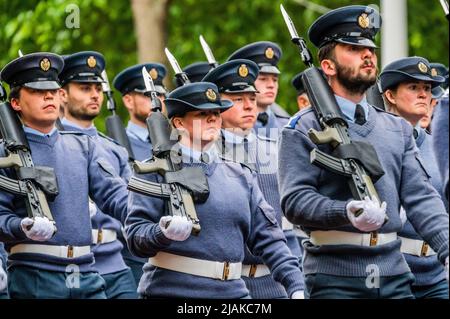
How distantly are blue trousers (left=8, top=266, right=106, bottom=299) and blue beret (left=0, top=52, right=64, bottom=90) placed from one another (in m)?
1.13

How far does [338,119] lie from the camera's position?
884cm

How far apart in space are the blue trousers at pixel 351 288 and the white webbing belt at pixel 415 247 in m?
1.24

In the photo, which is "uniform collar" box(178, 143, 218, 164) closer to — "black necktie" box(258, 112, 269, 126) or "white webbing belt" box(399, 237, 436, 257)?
"white webbing belt" box(399, 237, 436, 257)

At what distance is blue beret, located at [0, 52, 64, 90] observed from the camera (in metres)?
9.98

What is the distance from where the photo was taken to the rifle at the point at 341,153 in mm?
8609

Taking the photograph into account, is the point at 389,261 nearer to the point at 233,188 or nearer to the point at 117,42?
the point at 233,188

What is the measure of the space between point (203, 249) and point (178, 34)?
1261 cm

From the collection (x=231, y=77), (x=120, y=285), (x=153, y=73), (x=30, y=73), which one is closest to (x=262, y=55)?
(x=153, y=73)

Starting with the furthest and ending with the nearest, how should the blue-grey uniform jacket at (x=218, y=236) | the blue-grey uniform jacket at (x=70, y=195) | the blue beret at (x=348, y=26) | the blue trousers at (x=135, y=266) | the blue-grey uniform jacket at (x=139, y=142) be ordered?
the blue-grey uniform jacket at (x=139, y=142), the blue trousers at (x=135, y=266), the blue-grey uniform jacket at (x=70, y=195), the blue beret at (x=348, y=26), the blue-grey uniform jacket at (x=218, y=236)

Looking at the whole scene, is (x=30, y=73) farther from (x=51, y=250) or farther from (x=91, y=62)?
(x=91, y=62)

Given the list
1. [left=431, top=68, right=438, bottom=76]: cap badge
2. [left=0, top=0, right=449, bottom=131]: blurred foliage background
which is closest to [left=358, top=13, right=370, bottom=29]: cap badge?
[left=431, top=68, right=438, bottom=76]: cap badge

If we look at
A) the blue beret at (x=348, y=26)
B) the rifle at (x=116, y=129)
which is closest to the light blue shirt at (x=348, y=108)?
the blue beret at (x=348, y=26)

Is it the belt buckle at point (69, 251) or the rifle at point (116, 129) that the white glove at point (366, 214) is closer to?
the belt buckle at point (69, 251)
